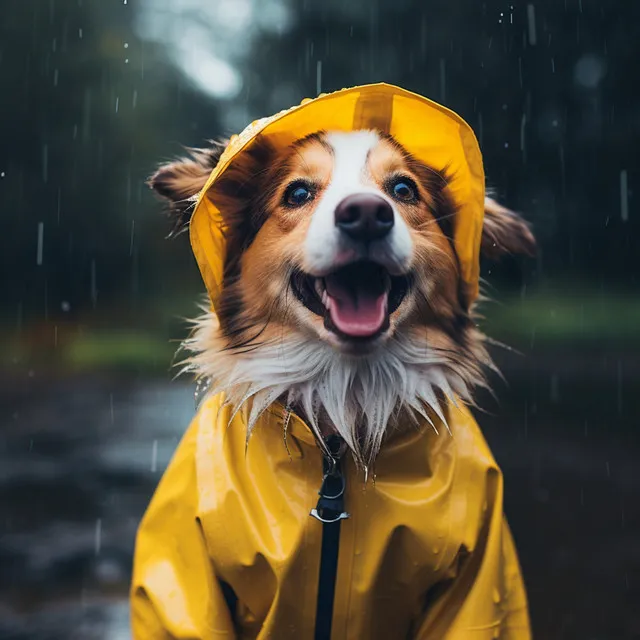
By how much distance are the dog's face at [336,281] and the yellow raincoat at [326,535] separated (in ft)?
0.40

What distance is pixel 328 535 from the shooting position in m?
2.17

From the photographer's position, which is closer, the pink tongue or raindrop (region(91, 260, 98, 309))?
the pink tongue

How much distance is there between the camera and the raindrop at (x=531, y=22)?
10.3m

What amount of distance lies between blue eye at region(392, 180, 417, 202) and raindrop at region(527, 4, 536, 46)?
8926mm

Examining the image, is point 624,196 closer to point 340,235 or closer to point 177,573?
point 340,235

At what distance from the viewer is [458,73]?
35.6 ft

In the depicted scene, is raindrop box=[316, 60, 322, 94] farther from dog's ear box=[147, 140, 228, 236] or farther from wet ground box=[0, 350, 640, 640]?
dog's ear box=[147, 140, 228, 236]

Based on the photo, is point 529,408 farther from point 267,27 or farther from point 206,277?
point 267,27

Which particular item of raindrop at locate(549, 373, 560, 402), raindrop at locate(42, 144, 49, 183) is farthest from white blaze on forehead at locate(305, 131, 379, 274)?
raindrop at locate(42, 144, 49, 183)

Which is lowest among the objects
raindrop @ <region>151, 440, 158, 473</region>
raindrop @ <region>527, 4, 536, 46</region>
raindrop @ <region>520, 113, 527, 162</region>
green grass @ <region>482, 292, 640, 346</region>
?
raindrop @ <region>151, 440, 158, 473</region>

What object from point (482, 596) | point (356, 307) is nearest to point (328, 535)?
point (482, 596)

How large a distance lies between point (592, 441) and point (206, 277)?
5.13 metres

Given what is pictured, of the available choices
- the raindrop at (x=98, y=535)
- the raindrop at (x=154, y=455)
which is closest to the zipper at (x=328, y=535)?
the raindrop at (x=98, y=535)

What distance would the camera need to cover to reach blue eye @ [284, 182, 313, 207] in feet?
7.98
